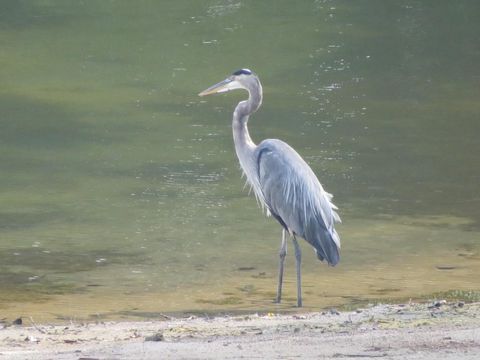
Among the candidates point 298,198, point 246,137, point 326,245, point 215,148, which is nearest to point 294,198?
point 298,198

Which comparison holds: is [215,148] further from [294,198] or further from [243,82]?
[294,198]

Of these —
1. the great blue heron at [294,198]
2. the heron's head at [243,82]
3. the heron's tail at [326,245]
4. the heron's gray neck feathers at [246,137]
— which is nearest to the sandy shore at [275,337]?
the heron's tail at [326,245]

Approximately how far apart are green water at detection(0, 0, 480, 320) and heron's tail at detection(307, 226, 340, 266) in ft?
0.95

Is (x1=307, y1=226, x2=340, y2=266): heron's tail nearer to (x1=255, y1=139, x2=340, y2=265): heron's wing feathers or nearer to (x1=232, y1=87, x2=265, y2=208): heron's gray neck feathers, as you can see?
(x1=255, y1=139, x2=340, y2=265): heron's wing feathers

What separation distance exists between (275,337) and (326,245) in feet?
6.37

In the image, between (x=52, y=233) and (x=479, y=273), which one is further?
(x=52, y=233)

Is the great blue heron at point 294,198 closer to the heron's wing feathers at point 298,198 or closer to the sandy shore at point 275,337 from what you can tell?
the heron's wing feathers at point 298,198

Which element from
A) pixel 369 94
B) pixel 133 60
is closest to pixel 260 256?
pixel 369 94

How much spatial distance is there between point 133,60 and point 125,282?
891cm

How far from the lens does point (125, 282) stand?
782cm

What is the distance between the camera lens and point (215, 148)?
11805 millimetres

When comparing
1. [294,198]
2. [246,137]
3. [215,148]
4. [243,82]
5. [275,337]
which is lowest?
[275,337]

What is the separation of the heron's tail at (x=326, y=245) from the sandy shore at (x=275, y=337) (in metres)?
0.71

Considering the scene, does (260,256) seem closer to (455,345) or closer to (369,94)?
(455,345)
